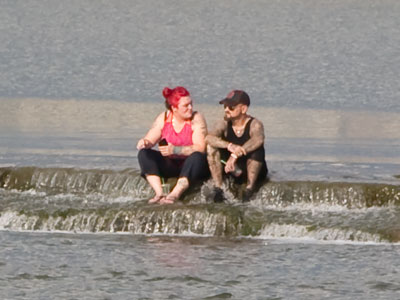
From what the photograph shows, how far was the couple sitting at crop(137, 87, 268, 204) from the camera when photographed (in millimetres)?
12453

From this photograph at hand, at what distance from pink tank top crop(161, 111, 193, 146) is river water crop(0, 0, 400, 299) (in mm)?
505

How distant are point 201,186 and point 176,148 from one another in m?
0.46

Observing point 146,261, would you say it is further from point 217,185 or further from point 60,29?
point 60,29

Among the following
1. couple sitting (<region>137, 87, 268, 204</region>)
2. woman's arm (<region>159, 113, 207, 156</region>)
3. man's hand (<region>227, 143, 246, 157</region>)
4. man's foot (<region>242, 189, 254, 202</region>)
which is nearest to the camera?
man's hand (<region>227, 143, 246, 157</region>)

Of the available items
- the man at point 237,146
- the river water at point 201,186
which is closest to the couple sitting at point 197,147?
the man at point 237,146

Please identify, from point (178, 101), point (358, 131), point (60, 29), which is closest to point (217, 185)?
point (178, 101)

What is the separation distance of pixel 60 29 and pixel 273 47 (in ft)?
26.5

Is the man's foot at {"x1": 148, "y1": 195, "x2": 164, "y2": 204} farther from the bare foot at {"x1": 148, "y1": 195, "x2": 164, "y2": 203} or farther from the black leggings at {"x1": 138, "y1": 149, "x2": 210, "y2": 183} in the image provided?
the black leggings at {"x1": 138, "y1": 149, "x2": 210, "y2": 183}

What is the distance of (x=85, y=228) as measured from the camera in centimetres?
1216

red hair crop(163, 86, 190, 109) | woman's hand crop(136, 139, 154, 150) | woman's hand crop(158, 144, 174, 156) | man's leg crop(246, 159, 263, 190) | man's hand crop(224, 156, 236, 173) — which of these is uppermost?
red hair crop(163, 86, 190, 109)

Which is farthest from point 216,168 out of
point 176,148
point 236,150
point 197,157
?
point 176,148

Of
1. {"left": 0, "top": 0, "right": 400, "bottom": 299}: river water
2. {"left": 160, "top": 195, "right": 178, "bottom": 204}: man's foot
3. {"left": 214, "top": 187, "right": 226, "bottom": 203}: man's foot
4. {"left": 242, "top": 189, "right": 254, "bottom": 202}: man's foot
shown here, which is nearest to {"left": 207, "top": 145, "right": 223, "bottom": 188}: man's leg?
{"left": 214, "top": 187, "right": 226, "bottom": 203}: man's foot

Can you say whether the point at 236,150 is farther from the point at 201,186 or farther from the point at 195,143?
the point at 201,186

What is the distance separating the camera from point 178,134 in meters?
12.6
